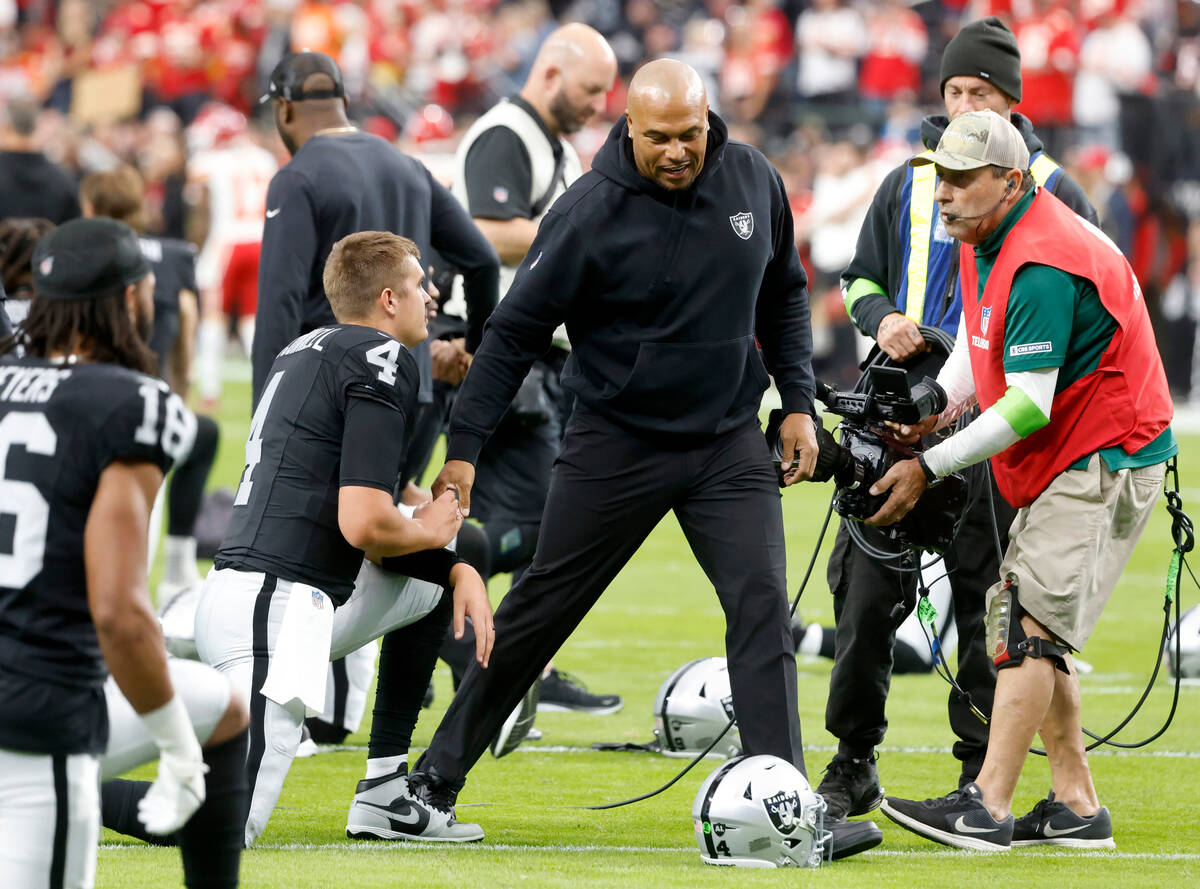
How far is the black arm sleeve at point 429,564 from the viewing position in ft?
16.1

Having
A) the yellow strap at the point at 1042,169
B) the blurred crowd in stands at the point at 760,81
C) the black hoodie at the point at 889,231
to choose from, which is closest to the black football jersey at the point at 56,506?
the black hoodie at the point at 889,231

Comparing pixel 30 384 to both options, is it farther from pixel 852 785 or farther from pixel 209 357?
pixel 209 357

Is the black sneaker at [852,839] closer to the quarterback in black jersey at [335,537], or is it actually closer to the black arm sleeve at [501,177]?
the quarterback in black jersey at [335,537]

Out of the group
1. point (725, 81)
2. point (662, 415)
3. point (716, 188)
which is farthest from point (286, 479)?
point (725, 81)

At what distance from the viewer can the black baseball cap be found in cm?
622

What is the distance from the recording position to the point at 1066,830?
5086mm

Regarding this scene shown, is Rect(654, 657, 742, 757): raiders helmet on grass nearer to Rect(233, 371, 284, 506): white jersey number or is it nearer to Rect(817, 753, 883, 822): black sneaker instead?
Rect(817, 753, 883, 822): black sneaker

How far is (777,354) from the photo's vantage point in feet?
17.5

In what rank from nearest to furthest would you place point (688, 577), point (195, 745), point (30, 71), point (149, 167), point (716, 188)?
point (195, 745), point (716, 188), point (688, 577), point (149, 167), point (30, 71)

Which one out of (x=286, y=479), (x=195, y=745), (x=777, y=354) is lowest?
(x=195, y=745)

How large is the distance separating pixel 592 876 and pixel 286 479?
128cm

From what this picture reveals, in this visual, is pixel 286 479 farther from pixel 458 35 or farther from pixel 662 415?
pixel 458 35

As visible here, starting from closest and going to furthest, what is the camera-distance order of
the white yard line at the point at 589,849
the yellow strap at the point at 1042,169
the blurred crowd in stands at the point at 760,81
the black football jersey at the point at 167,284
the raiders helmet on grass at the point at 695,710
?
the white yard line at the point at 589,849 < the yellow strap at the point at 1042,169 < the raiders helmet on grass at the point at 695,710 < the black football jersey at the point at 167,284 < the blurred crowd in stands at the point at 760,81

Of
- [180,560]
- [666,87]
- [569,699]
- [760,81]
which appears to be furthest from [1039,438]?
[760,81]
